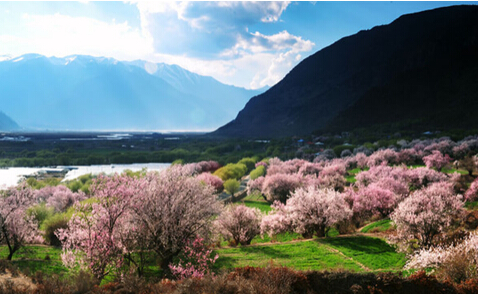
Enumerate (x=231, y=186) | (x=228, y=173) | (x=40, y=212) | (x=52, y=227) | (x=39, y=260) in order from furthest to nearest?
(x=228, y=173)
(x=231, y=186)
(x=40, y=212)
(x=52, y=227)
(x=39, y=260)

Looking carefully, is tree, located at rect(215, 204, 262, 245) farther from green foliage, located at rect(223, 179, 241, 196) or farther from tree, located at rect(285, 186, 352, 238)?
green foliage, located at rect(223, 179, 241, 196)

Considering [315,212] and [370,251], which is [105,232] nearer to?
[315,212]

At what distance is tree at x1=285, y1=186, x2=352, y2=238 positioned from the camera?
65.6 feet

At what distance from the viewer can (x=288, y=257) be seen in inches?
661

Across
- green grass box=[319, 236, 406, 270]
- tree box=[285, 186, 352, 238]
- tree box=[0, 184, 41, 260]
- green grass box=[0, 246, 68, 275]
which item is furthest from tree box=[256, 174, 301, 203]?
tree box=[0, 184, 41, 260]

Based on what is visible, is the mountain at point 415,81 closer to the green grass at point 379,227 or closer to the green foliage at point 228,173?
the green foliage at point 228,173

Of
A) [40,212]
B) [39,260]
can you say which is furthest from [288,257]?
[40,212]

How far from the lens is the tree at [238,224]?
21.1 metres

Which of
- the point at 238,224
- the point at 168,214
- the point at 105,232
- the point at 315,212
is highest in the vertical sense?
the point at 168,214

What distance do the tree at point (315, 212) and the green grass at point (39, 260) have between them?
14195 millimetres

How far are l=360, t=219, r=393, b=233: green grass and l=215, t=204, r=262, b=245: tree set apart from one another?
26.4ft

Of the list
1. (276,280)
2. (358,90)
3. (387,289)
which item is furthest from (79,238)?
(358,90)

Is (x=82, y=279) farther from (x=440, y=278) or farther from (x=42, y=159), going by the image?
(x=42, y=159)

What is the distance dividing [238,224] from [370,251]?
863 centimetres
